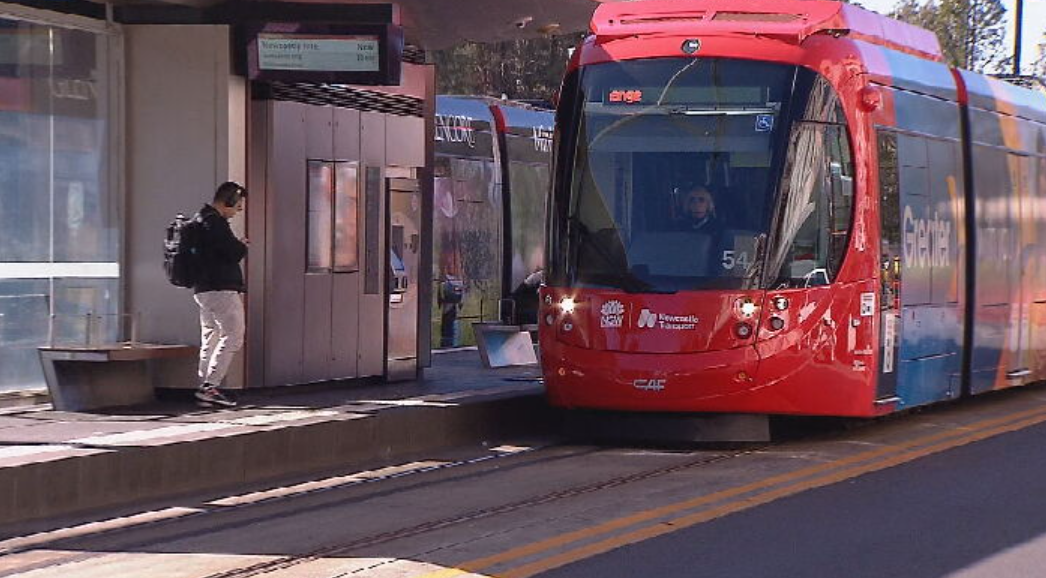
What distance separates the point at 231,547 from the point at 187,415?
472 centimetres

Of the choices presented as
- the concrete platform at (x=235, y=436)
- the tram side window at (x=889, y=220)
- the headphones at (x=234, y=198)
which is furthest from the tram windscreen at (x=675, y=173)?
the headphones at (x=234, y=198)

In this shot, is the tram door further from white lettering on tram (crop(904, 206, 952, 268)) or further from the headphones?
white lettering on tram (crop(904, 206, 952, 268))

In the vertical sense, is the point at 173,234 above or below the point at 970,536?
above

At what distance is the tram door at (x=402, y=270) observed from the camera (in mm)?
18969

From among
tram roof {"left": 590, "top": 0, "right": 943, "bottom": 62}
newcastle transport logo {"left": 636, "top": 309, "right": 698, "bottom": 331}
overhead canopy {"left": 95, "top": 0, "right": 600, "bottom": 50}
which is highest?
overhead canopy {"left": 95, "top": 0, "right": 600, "bottom": 50}

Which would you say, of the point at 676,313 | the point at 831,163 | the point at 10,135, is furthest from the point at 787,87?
the point at 10,135

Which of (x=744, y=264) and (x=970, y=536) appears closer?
(x=970, y=536)

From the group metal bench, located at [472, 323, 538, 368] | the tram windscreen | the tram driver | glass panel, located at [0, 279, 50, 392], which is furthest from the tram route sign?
metal bench, located at [472, 323, 538, 368]

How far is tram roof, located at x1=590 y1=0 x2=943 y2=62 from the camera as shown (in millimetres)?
15758

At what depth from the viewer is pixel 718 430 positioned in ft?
51.4

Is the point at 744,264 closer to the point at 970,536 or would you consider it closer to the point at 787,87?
the point at 787,87

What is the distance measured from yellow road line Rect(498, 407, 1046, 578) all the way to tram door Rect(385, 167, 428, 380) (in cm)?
525

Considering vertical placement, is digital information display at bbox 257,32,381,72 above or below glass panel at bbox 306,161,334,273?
above

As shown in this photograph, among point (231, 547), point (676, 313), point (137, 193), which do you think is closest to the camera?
point (231, 547)
